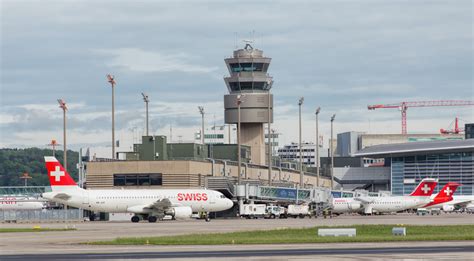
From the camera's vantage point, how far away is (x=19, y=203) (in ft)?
548

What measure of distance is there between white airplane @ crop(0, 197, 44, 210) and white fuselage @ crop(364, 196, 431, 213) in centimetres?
5740

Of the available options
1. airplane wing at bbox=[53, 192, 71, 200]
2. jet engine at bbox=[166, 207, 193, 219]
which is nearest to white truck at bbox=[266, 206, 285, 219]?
jet engine at bbox=[166, 207, 193, 219]

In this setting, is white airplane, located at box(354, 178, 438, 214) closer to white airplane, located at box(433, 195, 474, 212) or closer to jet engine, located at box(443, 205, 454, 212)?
jet engine, located at box(443, 205, 454, 212)

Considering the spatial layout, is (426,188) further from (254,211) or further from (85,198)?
(85,198)

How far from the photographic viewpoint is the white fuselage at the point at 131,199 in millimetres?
119500

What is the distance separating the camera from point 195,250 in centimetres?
5847

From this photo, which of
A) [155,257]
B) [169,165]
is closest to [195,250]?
[155,257]

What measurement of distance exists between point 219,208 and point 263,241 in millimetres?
62506

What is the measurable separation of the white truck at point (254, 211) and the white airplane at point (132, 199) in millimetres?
14711

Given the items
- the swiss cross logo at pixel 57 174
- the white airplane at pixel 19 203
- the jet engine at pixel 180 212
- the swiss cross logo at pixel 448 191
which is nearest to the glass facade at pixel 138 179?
the white airplane at pixel 19 203

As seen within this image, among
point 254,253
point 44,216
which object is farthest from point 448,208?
point 254,253

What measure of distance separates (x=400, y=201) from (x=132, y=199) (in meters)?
53.0

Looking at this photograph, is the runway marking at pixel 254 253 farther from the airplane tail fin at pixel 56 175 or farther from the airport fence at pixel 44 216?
the airport fence at pixel 44 216

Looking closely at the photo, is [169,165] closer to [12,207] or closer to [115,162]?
[115,162]
